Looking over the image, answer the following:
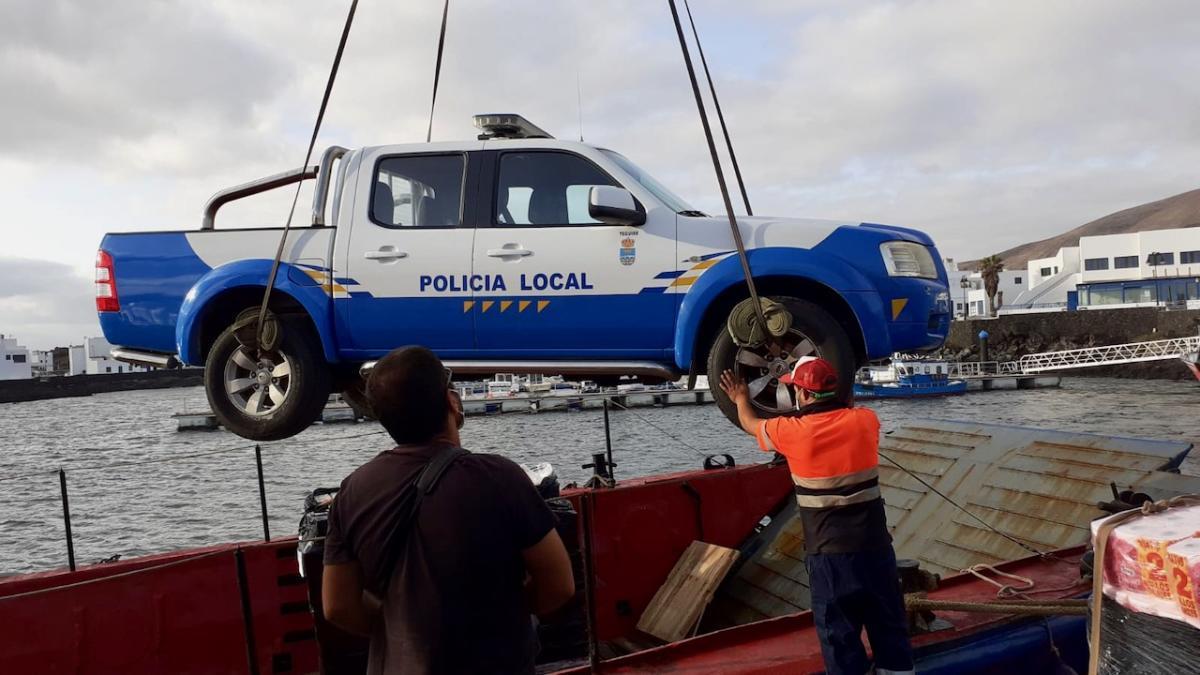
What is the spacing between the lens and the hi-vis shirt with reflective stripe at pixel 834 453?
3504mm

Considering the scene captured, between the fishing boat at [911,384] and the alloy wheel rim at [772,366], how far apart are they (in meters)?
47.7

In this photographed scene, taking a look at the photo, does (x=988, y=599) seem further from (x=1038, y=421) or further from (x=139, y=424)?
(x=139, y=424)

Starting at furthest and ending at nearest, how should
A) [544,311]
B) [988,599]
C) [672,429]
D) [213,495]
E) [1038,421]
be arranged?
[672,429], [1038,421], [213,495], [988,599], [544,311]

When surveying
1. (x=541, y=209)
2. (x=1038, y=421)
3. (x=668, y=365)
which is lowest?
(x=1038, y=421)

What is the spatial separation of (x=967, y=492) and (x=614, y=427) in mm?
36466

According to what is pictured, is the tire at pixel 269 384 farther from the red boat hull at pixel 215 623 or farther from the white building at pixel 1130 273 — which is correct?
the white building at pixel 1130 273

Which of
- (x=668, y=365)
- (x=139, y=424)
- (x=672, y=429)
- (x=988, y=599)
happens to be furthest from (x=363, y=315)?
(x=139, y=424)

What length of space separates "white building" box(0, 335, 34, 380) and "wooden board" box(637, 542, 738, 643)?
334 ft

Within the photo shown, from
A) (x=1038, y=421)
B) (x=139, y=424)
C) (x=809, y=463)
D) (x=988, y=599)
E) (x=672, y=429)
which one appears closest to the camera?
(x=809, y=463)

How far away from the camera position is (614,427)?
139ft

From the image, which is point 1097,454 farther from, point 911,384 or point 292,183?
point 911,384

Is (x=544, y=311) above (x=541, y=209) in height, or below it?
below

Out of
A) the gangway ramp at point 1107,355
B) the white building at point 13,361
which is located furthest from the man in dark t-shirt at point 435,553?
the white building at point 13,361

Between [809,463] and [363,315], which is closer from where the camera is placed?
[809,463]
